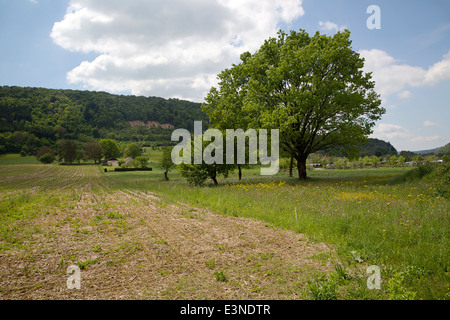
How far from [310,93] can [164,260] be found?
20493mm

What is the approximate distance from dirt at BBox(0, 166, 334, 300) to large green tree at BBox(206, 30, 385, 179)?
573 inches

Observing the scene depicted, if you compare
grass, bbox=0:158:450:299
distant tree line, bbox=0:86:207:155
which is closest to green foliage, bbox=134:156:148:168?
distant tree line, bbox=0:86:207:155

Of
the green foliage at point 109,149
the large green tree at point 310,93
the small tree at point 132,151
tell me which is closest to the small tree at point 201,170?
the large green tree at point 310,93

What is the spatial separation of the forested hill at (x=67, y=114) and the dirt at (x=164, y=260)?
144 meters

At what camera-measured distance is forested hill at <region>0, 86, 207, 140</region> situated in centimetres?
12588

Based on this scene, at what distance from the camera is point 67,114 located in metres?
153

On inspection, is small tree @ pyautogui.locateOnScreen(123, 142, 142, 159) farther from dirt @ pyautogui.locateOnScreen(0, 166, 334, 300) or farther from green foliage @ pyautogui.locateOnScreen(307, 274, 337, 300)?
green foliage @ pyautogui.locateOnScreen(307, 274, 337, 300)

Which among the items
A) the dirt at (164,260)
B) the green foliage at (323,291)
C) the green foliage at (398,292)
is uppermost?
the green foliage at (398,292)

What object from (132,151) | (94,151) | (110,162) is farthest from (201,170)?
(94,151)

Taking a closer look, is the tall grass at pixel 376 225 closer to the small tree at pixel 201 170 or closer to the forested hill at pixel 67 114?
the small tree at pixel 201 170

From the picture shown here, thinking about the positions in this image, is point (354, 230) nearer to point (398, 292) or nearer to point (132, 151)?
point (398, 292)

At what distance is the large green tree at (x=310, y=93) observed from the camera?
22.8m

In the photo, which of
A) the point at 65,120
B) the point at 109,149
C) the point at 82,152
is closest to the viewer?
the point at 82,152
